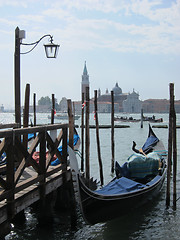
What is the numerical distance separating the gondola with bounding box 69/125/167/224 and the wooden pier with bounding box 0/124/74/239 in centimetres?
34

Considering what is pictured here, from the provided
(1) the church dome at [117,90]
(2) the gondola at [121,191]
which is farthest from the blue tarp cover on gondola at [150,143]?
(1) the church dome at [117,90]

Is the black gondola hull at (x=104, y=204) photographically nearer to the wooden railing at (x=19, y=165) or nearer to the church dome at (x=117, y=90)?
the wooden railing at (x=19, y=165)

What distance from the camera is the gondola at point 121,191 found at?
353cm

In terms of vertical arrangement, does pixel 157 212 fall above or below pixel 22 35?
below

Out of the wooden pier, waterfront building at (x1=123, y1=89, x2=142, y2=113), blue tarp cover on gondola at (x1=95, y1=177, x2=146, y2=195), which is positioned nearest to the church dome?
waterfront building at (x1=123, y1=89, x2=142, y2=113)

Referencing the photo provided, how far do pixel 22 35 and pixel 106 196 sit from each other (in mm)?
2086

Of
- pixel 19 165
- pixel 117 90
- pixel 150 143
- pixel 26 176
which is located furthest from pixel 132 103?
pixel 19 165

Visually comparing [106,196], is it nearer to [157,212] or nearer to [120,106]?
[157,212]

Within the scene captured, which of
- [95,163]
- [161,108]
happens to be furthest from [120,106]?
[95,163]

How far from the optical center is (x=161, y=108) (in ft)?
319

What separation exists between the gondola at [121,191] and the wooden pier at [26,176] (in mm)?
336

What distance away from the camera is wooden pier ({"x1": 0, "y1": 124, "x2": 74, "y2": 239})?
2.84 metres

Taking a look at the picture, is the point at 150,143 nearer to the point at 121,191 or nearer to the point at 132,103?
the point at 121,191

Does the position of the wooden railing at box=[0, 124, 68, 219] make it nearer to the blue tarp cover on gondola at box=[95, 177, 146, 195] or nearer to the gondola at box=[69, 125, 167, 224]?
the gondola at box=[69, 125, 167, 224]
